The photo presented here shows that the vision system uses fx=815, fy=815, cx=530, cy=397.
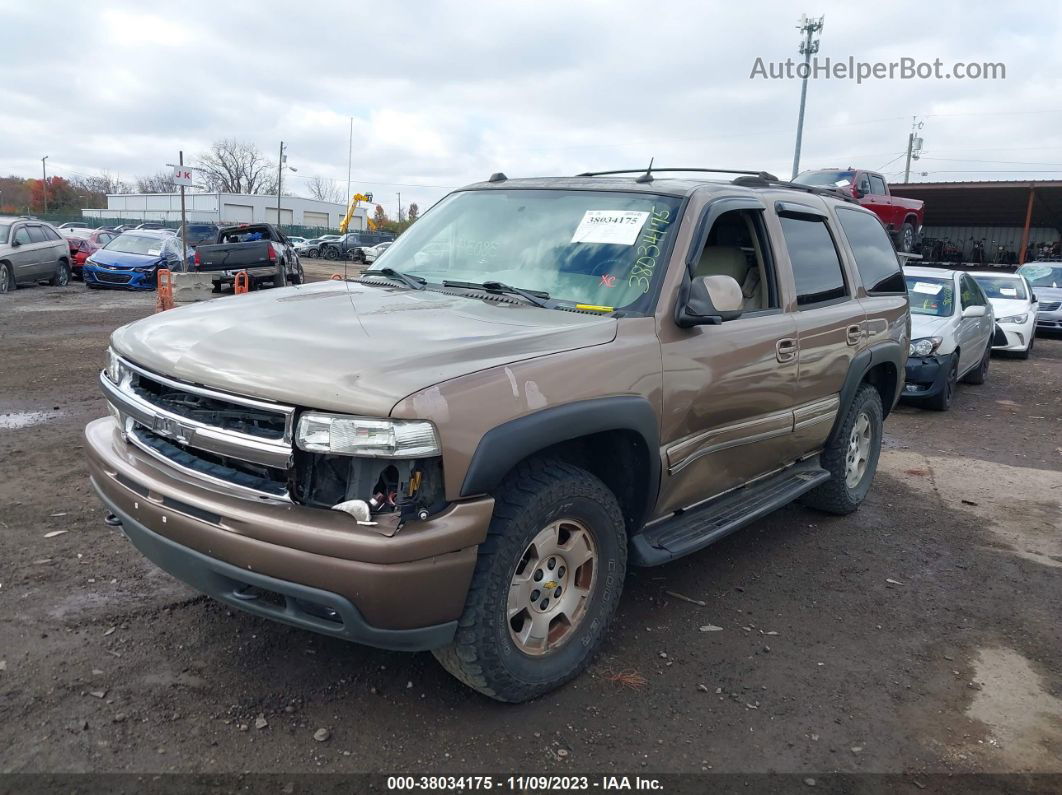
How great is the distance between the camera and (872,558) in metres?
4.83

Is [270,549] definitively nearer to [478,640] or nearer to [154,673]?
[478,640]

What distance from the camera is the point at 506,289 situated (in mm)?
3674

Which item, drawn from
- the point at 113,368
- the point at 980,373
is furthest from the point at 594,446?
the point at 980,373

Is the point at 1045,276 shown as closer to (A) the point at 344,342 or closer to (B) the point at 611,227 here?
(B) the point at 611,227

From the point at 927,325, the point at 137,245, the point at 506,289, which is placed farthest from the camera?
the point at 137,245

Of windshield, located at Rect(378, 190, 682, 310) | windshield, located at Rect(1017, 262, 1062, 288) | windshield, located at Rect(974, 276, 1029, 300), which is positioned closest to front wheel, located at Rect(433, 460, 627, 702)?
windshield, located at Rect(378, 190, 682, 310)

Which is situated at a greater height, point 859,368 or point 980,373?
point 859,368

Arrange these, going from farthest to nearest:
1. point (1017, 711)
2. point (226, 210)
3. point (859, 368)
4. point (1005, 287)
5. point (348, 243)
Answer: point (226, 210)
point (348, 243)
point (1005, 287)
point (859, 368)
point (1017, 711)

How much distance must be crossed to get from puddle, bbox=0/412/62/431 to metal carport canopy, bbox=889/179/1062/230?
27134 millimetres

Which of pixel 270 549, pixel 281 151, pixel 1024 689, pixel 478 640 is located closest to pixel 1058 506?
pixel 1024 689

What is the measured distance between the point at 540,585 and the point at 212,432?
50.5 inches

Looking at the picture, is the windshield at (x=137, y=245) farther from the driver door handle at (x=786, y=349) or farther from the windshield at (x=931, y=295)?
the driver door handle at (x=786, y=349)

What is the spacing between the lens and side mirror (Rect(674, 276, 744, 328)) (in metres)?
3.40

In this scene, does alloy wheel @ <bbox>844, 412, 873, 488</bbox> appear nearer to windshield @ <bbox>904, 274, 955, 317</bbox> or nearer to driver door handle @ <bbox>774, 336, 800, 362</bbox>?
driver door handle @ <bbox>774, 336, 800, 362</bbox>
